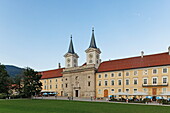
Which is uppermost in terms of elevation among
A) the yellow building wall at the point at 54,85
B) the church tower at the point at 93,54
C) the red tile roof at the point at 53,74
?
the church tower at the point at 93,54

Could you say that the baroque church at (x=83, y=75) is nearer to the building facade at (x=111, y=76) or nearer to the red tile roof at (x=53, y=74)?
the building facade at (x=111, y=76)

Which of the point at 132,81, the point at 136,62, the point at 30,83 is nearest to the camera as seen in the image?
the point at 132,81

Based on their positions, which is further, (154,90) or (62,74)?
(62,74)

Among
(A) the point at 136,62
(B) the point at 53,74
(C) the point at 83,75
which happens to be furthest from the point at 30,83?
(A) the point at 136,62

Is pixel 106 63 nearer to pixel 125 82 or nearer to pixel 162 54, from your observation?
pixel 125 82

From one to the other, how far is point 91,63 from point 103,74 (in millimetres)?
7851

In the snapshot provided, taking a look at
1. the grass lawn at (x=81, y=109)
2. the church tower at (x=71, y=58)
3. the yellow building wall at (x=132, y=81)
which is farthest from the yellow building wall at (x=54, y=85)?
the grass lawn at (x=81, y=109)

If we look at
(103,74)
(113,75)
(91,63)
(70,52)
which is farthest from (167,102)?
(70,52)

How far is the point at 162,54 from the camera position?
178 feet

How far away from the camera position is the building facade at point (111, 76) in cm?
5084

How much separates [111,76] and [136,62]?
32.3ft

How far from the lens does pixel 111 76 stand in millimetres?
60281

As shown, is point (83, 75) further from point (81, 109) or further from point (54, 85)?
point (81, 109)

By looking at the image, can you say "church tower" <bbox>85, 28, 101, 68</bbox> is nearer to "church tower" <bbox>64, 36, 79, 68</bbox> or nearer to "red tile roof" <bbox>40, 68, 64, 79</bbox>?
"church tower" <bbox>64, 36, 79, 68</bbox>
